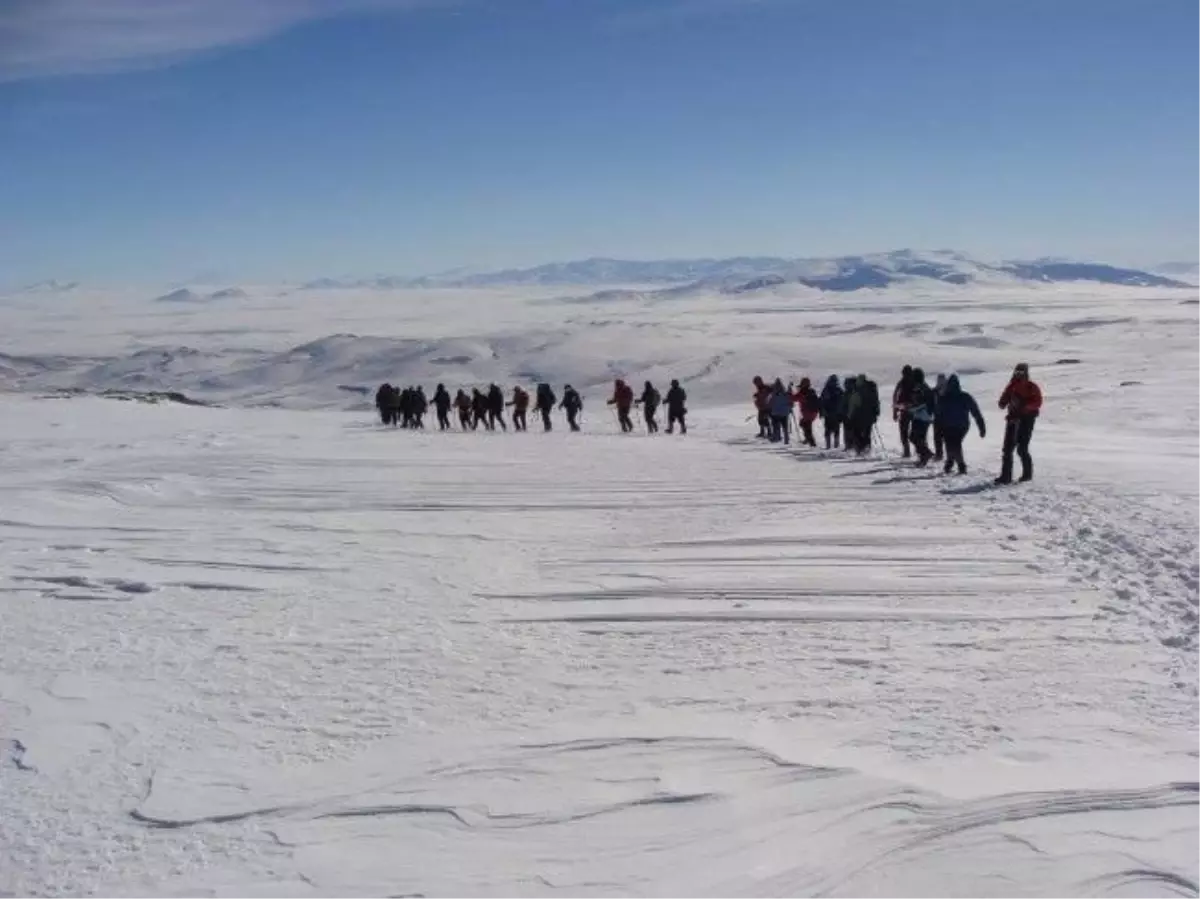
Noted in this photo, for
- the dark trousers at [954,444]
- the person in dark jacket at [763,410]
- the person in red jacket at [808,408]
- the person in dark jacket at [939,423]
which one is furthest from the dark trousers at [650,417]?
the dark trousers at [954,444]

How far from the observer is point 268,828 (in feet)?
16.4

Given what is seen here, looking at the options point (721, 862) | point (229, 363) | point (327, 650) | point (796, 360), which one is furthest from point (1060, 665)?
point (229, 363)

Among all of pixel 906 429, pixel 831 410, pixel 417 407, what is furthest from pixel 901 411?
pixel 417 407

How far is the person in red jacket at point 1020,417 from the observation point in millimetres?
13188

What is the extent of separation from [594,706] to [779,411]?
48.8ft

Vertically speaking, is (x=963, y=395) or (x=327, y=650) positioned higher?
(x=963, y=395)

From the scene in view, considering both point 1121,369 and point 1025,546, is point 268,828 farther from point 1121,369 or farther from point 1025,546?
point 1121,369

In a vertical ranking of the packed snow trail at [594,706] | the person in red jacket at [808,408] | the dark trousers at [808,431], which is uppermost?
the person in red jacket at [808,408]

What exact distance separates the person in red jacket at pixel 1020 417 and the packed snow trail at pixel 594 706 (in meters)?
1.22

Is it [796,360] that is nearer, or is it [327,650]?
[327,650]

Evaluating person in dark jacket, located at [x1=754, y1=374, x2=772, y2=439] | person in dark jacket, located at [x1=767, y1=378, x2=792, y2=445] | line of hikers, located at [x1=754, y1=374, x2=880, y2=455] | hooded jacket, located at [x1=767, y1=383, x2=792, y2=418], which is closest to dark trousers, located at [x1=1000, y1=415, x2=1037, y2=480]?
line of hikers, located at [x1=754, y1=374, x2=880, y2=455]

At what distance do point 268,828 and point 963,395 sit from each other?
37.2 ft

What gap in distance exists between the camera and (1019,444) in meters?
13.4

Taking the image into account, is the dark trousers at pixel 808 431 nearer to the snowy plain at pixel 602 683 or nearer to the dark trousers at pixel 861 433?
the dark trousers at pixel 861 433
